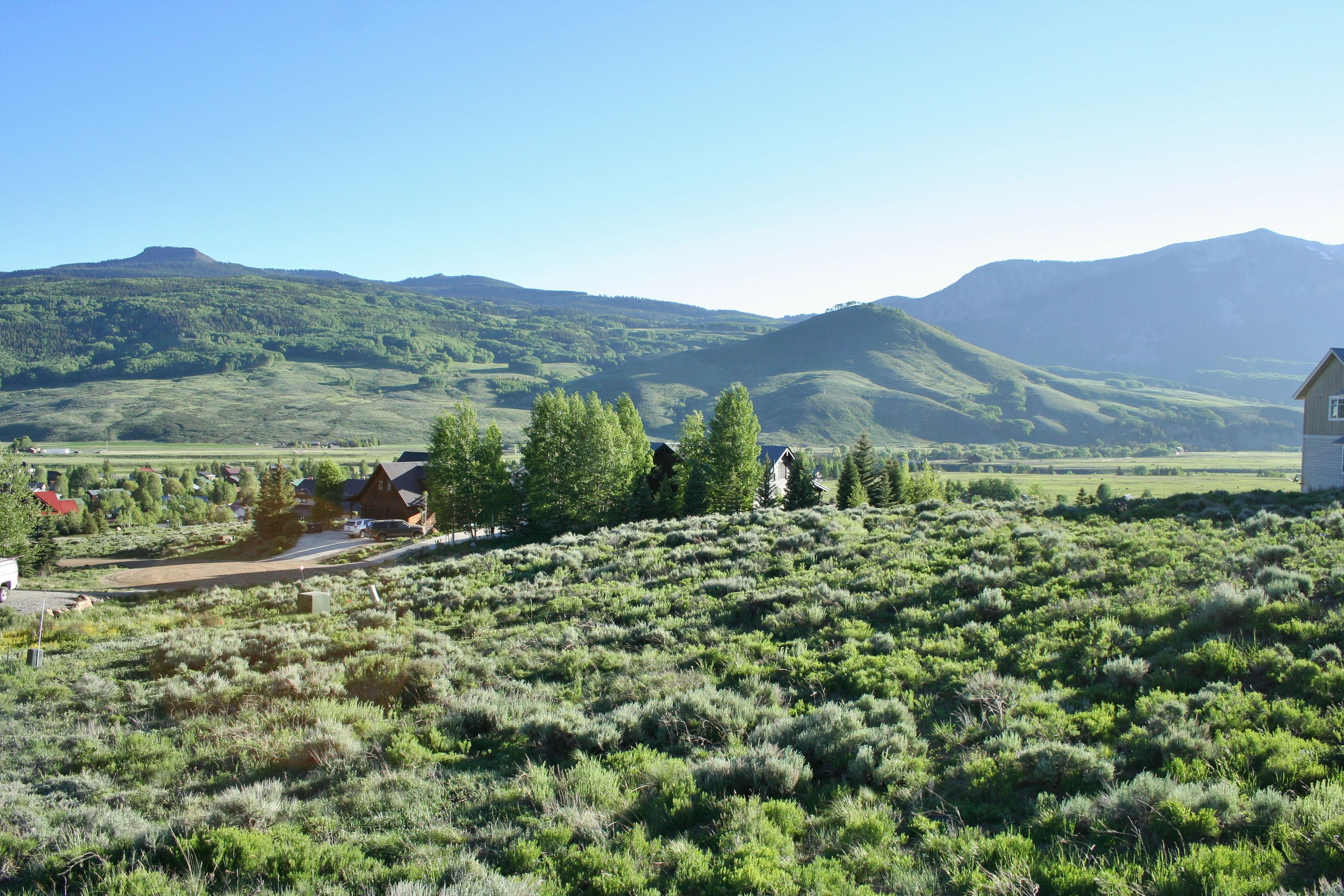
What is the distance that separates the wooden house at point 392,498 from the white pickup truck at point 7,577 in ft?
87.0

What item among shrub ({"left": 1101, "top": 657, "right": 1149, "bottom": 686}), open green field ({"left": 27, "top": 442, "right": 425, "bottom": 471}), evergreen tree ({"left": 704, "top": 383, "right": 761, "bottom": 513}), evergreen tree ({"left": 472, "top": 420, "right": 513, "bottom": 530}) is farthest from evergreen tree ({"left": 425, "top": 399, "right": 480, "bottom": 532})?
open green field ({"left": 27, "top": 442, "right": 425, "bottom": 471})

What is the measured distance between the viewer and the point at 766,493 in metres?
44.4

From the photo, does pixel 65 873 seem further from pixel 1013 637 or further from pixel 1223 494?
pixel 1223 494

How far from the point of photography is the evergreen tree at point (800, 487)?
41812 millimetres

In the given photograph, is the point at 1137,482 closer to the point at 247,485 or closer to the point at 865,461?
the point at 865,461

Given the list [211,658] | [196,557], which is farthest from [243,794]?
[196,557]

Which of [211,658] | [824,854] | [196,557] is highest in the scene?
[824,854]

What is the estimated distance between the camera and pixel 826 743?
6812 millimetres

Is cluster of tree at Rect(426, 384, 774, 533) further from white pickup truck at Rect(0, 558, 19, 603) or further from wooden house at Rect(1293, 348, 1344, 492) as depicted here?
wooden house at Rect(1293, 348, 1344, 492)

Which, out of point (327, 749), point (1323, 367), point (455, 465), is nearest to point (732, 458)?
point (455, 465)

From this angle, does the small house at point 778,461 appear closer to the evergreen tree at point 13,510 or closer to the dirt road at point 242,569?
the dirt road at point 242,569

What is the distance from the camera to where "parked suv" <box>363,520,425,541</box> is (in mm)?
51094

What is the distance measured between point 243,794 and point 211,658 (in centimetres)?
732

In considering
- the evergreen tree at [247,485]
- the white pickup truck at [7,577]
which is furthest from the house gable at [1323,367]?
the evergreen tree at [247,485]
